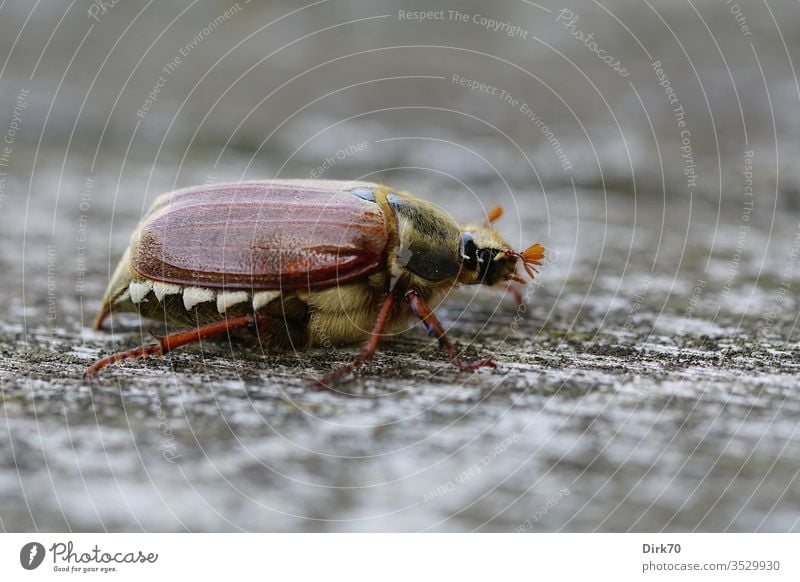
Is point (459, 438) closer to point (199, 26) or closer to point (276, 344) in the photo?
point (276, 344)

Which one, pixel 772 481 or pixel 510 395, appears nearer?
pixel 772 481

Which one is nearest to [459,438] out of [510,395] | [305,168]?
[510,395]

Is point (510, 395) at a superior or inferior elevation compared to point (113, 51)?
inferior

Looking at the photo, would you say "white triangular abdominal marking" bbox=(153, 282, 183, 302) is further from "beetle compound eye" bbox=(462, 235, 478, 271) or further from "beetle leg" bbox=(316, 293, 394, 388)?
"beetle compound eye" bbox=(462, 235, 478, 271)

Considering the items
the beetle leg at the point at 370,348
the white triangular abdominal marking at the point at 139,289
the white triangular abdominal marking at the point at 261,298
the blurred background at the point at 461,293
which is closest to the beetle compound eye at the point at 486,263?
the blurred background at the point at 461,293

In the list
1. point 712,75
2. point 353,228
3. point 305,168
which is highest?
point 712,75

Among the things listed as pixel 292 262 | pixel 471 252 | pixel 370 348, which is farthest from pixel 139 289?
pixel 471 252

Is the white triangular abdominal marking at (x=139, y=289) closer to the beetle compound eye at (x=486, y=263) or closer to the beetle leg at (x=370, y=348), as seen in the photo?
the beetle leg at (x=370, y=348)
